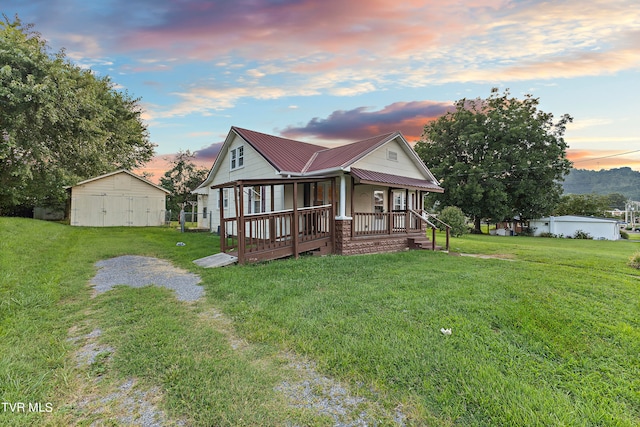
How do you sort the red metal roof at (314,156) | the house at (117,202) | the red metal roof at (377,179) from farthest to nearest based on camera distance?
the house at (117,202), the red metal roof at (314,156), the red metal roof at (377,179)

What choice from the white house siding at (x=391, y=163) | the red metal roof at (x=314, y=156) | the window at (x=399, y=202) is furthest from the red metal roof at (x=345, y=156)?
the window at (x=399, y=202)

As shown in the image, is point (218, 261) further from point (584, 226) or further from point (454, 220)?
point (584, 226)

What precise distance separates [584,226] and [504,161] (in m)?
12.1

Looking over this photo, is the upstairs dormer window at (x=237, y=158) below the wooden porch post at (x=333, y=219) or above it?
above


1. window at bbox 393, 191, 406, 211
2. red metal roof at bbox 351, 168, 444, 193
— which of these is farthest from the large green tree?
window at bbox 393, 191, 406, 211

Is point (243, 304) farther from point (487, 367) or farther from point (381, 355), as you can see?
point (487, 367)

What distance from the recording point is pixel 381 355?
10.6 feet

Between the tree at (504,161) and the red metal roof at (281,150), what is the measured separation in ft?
67.0

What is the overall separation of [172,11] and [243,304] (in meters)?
9.62

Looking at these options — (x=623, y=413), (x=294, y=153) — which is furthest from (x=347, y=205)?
(x=623, y=413)

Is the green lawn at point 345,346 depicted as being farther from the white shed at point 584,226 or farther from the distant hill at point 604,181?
the distant hill at point 604,181

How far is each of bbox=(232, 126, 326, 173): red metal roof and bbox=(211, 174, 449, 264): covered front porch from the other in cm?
92

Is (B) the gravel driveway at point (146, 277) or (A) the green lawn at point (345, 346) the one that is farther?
(B) the gravel driveway at point (146, 277)

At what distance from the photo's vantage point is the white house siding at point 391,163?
12062 mm
